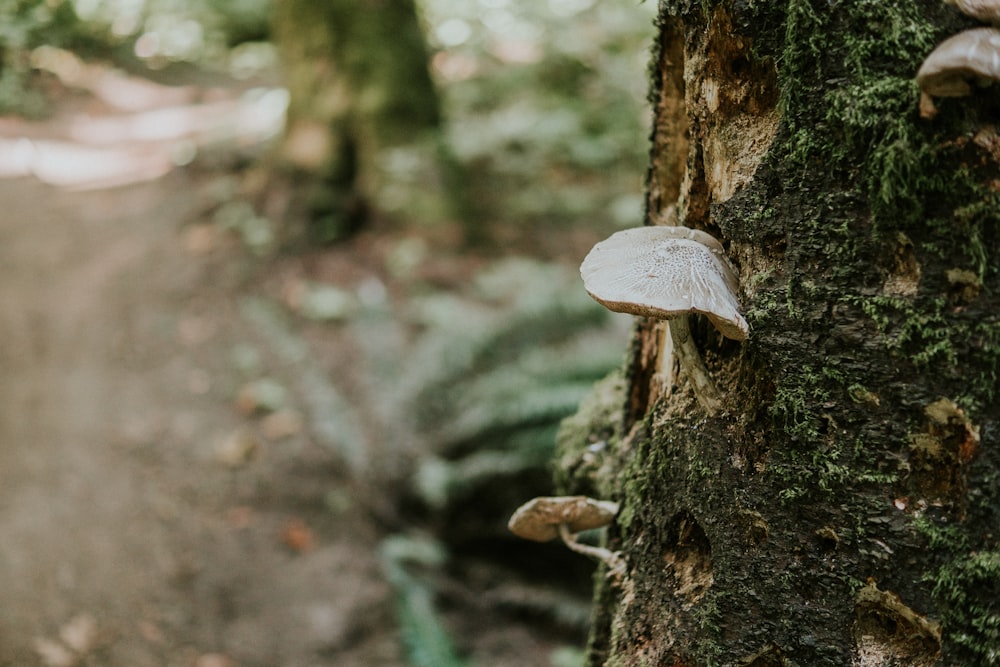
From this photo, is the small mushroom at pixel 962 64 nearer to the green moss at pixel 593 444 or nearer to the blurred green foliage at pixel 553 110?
the green moss at pixel 593 444

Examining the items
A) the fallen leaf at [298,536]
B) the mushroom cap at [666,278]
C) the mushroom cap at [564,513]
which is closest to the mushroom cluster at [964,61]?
the mushroom cap at [666,278]

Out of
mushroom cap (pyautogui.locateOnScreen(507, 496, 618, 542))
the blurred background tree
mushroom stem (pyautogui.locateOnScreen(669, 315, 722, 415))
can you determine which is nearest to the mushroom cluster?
mushroom stem (pyautogui.locateOnScreen(669, 315, 722, 415))

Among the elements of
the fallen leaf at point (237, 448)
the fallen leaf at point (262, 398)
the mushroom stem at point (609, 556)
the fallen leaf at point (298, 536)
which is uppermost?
the mushroom stem at point (609, 556)

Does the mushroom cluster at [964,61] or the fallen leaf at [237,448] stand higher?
the mushroom cluster at [964,61]

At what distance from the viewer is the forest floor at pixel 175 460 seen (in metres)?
4.22

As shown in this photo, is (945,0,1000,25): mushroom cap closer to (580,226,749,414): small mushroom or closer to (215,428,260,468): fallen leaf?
(580,226,749,414): small mushroom

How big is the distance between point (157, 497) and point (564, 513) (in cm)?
422

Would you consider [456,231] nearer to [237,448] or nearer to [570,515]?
[237,448]

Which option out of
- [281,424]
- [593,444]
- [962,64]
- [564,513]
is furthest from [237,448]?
[962,64]

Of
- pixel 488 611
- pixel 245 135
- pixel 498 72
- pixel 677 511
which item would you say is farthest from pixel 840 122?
pixel 245 135

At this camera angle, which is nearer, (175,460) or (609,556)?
(609,556)

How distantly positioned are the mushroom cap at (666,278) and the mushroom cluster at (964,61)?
44 cm

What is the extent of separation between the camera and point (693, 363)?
1.48 metres

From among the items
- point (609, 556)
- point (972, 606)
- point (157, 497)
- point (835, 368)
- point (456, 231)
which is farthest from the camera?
point (456, 231)
